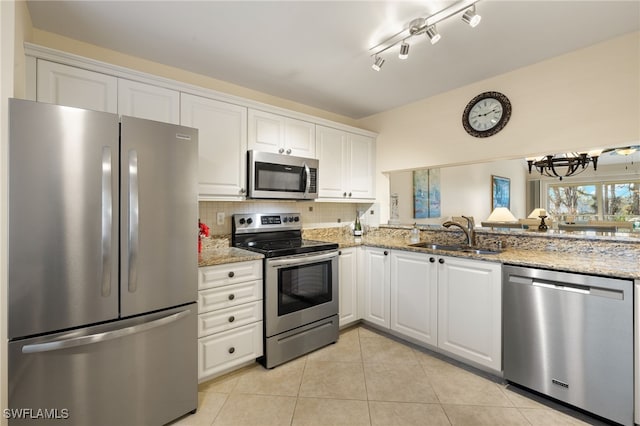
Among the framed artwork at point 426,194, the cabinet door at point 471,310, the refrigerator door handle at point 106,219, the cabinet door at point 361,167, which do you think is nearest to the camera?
the refrigerator door handle at point 106,219

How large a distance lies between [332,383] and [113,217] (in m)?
1.77

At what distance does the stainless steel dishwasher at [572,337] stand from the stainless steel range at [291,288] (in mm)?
1376

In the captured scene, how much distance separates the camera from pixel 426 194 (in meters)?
3.70

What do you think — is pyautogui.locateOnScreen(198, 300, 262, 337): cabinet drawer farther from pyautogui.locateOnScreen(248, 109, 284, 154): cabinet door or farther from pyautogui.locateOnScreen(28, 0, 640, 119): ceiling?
pyautogui.locateOnScreen(28, 0, 640, 119): ceiling

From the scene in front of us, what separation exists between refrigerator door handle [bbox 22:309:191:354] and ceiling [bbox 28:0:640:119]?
1.79 m

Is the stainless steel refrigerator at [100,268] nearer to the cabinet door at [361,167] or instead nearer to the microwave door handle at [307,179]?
the microwave door handle at [307,179]

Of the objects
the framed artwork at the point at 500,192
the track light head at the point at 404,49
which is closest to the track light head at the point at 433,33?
the track light head at the point at 404,49

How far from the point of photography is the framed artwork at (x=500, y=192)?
2.97 m

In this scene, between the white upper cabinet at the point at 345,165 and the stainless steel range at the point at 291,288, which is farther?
the white upper cabinet at the point at 345,165

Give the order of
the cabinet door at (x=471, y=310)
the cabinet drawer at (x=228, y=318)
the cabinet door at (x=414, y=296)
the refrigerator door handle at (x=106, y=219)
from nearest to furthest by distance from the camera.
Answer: the refrigerator door handle at (x=106, y=219) < the cabinet drawer at (x=228, y=318) < the cabinet door at (x=471, y=310) < the cabinet door at (x=414, y=296)

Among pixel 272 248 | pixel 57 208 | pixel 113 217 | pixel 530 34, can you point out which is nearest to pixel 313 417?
pixel 272 248

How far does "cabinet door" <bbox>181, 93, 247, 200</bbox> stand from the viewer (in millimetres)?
2258

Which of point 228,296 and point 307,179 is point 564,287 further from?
point 228,296

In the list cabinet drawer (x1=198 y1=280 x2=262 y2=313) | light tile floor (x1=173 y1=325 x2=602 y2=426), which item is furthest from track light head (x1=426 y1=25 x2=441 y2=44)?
light tile floor (x1=173 y1=325 x2=602 y2=426)
